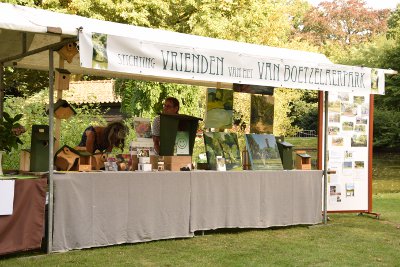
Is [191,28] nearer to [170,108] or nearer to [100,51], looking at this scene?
[170,108]

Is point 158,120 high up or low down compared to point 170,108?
down

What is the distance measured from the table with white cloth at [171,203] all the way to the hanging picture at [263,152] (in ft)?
0.51

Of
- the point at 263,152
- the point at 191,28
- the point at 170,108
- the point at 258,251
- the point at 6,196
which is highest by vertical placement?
the point at 191,28

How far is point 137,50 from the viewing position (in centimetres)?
607

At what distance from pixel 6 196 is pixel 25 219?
0.32 meters

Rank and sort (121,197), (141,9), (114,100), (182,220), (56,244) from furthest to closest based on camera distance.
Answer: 1. (114,100)
2. (141,9)
3. (182,220)
4. (121,197)
5. (56,244)

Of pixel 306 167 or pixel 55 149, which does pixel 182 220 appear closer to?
pixel 55 149

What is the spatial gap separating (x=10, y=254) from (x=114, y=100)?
18198 mm

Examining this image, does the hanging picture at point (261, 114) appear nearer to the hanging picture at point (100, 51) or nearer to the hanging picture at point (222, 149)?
the hanging picture at point (222, 149)

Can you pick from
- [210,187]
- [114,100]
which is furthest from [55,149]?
[114,100]

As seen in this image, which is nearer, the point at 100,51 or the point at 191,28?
the point at 100,51

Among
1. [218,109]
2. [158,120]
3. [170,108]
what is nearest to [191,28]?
[218,109]

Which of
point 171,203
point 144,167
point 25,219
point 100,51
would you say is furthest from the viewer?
point 171,203

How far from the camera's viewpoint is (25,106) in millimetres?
12586
